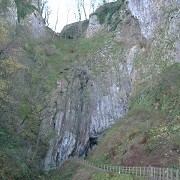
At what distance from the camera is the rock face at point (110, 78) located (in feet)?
139

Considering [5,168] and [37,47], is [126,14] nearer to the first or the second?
[37,47]

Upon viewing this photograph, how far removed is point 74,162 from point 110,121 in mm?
7992

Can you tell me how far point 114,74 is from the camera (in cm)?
4741

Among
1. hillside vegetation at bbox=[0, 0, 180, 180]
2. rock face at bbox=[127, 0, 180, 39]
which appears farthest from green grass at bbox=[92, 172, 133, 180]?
rock face at bbox=[127, 0, 180, 39]

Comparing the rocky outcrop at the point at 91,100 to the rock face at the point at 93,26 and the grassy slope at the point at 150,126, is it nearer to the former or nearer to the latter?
the grassy slope at the point at 150,126

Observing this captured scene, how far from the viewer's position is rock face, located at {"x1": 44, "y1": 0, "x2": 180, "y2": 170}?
42.5 metres

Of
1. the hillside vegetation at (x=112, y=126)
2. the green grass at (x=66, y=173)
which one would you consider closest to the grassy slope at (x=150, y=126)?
the hillside vegetation at (x=112, y=126)

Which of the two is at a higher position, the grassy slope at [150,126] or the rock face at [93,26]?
the rock face at [93,26]

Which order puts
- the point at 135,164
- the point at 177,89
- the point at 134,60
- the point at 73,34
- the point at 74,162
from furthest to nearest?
the point at 73,34
the point at 134,60
the point at 74,162
the point at 177,89
the point at 135,164

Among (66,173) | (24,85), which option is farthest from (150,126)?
(24,85)

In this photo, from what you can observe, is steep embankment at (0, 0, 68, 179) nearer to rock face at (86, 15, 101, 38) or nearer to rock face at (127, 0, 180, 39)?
rock face at (86, 15, 101, 38)

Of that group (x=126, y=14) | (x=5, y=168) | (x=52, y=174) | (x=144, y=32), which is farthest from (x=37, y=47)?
(x=5, y=168)

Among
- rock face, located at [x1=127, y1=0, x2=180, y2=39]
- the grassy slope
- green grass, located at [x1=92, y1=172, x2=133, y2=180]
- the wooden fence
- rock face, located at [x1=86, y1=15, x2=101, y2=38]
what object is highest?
rock face, located at [x1=86, y1=15, x2=101, y2=38]

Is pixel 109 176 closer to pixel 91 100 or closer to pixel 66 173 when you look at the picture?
pixel 66 173
